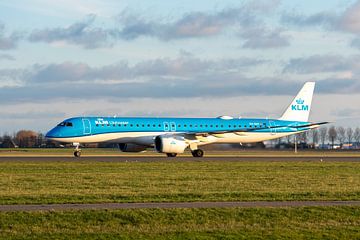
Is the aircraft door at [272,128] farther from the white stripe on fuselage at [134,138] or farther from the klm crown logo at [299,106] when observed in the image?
the white stripe on fuselage at [134,138]

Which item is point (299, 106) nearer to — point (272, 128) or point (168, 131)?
point (272, 128)

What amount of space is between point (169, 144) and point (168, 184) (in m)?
29.2

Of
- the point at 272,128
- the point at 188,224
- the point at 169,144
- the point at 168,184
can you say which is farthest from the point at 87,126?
the point at 188,224

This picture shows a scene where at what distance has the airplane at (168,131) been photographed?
5859cm

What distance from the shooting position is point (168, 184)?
95.3ft

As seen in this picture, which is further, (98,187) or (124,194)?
(98,187)

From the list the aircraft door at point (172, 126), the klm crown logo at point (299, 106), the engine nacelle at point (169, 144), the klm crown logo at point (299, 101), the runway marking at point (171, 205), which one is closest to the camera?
the runway marking at point (171, 205)

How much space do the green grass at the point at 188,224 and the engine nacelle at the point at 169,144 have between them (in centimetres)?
3787

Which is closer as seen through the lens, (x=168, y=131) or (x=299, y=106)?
(x=168, y=131)

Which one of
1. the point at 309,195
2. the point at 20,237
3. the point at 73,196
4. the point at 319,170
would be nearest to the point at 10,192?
the point at 73,196

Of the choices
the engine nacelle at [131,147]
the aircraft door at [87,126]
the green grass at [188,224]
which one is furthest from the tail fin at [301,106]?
the green grass at [188,224]

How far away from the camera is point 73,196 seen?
23641mm

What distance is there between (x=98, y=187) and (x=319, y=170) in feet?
55.2

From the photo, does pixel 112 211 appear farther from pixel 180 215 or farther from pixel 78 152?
pixel 78 152
